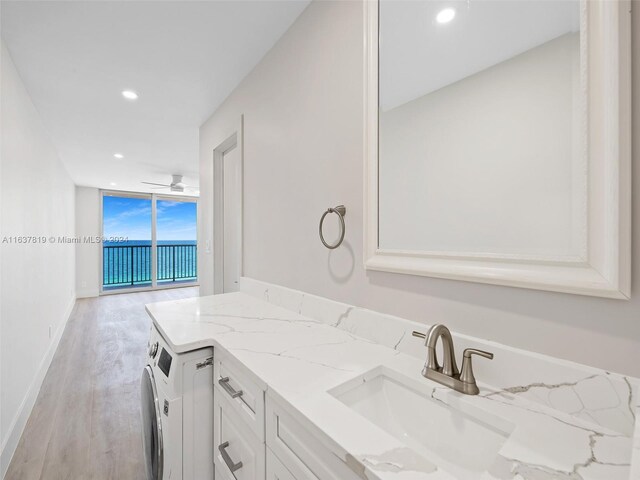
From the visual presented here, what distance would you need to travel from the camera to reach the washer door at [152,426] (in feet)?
3.81

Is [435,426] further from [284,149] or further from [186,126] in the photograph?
[186,126]

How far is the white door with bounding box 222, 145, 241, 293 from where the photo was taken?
245 cm

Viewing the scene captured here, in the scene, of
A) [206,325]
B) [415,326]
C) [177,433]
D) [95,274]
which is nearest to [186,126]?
[206,325]

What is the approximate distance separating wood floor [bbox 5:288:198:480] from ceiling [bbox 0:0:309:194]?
2.40 metres

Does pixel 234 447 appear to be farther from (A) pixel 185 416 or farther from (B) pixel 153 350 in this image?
(B) pixel 153 350

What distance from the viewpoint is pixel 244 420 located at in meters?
0.91

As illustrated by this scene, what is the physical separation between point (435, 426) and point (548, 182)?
68 cm

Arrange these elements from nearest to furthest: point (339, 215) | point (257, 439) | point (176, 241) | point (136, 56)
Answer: point (257, 439) → point (339, 215) → point (136, 56) → point (176, 241)

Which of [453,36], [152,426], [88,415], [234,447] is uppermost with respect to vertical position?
[453,36]

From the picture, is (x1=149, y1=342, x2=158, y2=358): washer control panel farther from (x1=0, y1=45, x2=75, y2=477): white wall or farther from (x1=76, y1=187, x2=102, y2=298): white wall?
(x1=76, y1=187, x2=102, y2=298): white wall

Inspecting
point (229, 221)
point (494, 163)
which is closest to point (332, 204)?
point (494, 163)

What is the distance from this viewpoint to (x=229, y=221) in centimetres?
251

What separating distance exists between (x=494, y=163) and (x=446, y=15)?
525 mm

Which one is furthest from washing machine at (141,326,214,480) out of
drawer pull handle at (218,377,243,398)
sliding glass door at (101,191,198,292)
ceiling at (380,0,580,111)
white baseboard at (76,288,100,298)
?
white baseboard at (76,288,100,298)
